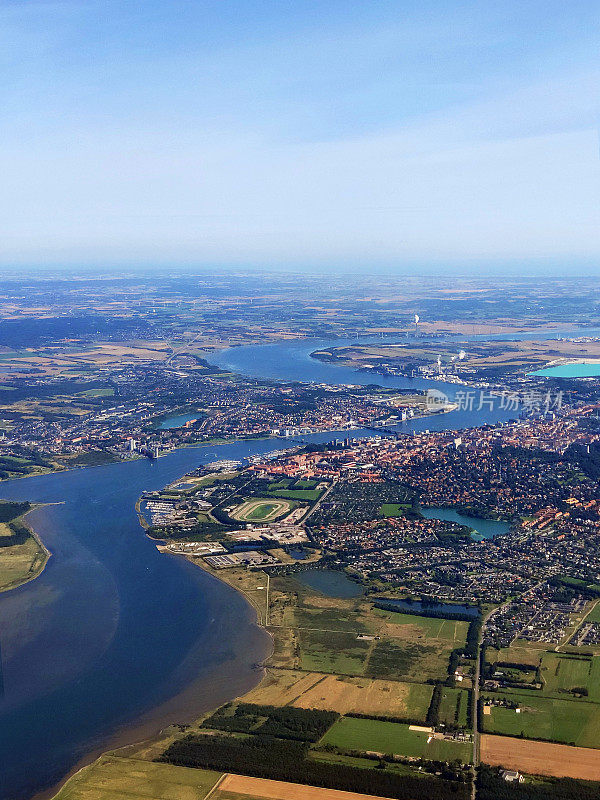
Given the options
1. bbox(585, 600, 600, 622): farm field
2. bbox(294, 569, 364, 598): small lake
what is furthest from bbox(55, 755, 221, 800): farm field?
bbox(585, 600, 600, 622): farm field

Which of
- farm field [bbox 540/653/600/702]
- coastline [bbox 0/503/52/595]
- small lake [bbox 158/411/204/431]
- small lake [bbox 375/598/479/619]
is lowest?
small lake [bbox 375/598/479/619]

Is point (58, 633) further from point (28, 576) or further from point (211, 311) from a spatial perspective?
point (211, 311)

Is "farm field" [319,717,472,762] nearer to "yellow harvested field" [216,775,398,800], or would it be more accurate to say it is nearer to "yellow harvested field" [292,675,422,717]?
"yellow harvested field" [292,675,422,717]

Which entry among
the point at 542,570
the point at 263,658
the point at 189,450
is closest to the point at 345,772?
the point at 263,658

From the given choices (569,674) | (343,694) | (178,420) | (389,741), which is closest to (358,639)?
(343,694)

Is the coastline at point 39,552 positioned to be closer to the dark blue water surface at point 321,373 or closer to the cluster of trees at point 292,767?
the cluster of trees at point 292,767

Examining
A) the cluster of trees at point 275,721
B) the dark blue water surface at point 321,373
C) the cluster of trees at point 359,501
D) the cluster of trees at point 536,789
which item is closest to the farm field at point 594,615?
the cluster of trees at point 536,789
